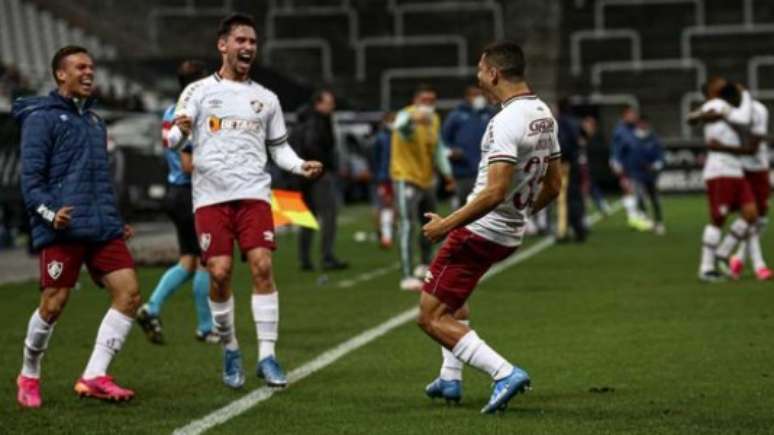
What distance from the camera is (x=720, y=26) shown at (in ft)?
189

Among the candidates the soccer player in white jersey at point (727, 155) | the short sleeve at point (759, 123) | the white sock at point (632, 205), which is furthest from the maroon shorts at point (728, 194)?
the white sock at point (632, 205)

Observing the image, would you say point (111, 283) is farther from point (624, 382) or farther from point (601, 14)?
point (601, 14)

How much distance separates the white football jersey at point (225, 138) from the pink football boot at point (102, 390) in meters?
1.21

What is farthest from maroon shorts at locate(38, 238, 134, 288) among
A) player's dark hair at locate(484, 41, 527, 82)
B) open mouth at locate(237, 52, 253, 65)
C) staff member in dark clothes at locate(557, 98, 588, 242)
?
staff member in dark clothes at locate(557, 98, 588, 242)

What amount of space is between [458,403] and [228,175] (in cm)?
195

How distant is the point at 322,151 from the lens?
71.5 feet

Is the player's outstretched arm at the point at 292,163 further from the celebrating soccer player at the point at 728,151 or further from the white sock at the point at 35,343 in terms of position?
the celebrating soccer player at the point at 728,151

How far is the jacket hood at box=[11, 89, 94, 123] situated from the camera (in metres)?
10.5

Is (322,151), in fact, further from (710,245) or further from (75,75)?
(75,75)

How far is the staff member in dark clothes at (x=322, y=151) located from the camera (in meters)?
21.8

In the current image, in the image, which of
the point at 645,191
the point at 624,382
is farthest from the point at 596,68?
the point at 624,382

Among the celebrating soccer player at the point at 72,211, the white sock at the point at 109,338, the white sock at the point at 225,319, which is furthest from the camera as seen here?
the white sock at the point at 225,319

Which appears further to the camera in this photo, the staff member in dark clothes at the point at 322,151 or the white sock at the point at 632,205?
the white sock at the point at 632,205

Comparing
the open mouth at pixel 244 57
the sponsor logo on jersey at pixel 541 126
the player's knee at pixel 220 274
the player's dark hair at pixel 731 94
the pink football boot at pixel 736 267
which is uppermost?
the open mouth at pixel 244 57
